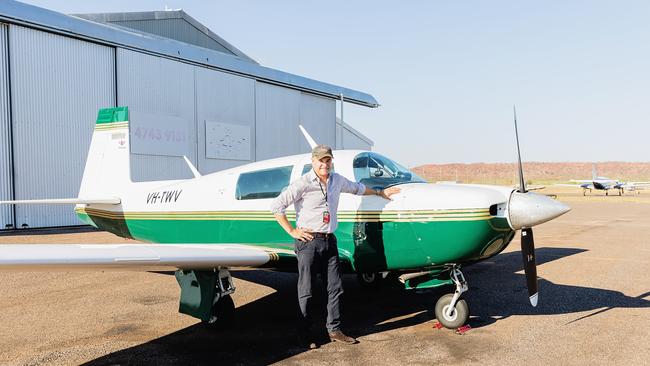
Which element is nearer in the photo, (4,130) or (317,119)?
(4,130)

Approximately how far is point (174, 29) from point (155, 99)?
7639mm

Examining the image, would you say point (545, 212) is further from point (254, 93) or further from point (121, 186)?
point (254, 93)

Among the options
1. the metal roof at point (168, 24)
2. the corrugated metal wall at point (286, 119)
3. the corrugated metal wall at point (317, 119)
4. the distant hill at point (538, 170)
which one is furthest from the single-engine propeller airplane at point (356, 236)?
the distant hill at point (538, 170)

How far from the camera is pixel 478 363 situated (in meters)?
4.23

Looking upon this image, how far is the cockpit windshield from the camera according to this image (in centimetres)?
548

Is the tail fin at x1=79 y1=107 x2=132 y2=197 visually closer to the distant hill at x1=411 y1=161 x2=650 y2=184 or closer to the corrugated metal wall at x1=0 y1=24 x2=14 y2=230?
the corrugated metal wall at x1=0 y1=24 x2=14 y2=230

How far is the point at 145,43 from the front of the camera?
760 inches

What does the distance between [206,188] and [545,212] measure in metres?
4.28

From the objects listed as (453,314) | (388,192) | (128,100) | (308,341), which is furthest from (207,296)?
(128,100)

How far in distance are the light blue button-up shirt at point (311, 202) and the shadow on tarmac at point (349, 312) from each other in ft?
3.92

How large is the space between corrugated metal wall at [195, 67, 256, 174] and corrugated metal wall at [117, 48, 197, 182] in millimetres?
433

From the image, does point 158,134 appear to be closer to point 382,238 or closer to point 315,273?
point 382,238

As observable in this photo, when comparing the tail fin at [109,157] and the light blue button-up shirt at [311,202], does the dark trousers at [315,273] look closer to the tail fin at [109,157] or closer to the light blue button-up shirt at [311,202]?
the light blue button-up shirt at [311,202]

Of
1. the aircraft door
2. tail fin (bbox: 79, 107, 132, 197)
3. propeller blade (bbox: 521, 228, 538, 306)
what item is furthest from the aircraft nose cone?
tail fin (bbox: 79, 107, 132, 197)
